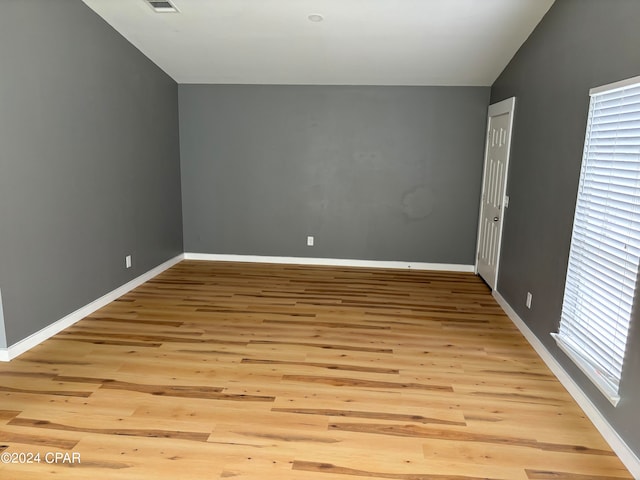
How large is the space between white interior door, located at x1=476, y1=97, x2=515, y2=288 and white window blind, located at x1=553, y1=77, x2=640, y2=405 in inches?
68.4

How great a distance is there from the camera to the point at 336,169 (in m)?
5.61

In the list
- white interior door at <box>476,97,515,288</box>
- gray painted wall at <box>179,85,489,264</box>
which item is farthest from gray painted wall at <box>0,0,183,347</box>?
white interior door at <box>476,97,515,288</box>

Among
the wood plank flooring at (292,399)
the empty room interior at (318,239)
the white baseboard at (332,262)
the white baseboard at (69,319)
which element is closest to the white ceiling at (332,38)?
the empty room interior at (318,239)

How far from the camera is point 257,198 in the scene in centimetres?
576

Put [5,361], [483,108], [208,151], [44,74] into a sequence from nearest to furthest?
[5,361] < [44,74] < [483,108] < [208,151]

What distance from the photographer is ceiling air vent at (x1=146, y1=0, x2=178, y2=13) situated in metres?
3.57

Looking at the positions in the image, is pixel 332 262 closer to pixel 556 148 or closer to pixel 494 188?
pixel 494 188

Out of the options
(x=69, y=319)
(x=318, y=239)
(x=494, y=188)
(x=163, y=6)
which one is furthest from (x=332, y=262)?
(x=163, y=6)

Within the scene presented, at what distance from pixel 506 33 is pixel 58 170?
3937 mm

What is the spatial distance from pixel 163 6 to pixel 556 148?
332 centimetres

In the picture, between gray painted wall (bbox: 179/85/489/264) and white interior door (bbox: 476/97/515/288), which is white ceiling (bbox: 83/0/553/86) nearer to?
gray painted wall (bbox: 179/85/489/264)

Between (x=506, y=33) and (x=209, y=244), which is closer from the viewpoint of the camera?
(x=506, y=33)

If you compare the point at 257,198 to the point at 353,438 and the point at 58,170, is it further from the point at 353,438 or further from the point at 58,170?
the point at 353,438

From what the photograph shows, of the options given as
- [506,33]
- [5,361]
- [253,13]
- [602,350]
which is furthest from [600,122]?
[5,361]
